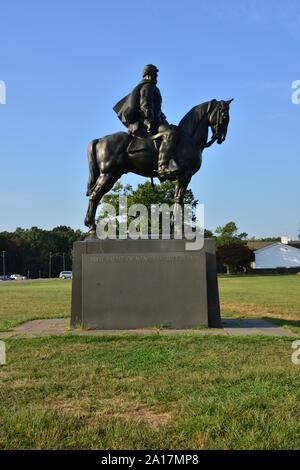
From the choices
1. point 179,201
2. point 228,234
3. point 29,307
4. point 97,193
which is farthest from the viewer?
point 228,234

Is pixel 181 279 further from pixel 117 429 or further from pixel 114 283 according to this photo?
pixel 117 429

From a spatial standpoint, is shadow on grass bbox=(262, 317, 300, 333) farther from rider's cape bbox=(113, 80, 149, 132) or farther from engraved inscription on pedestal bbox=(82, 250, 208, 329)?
rider's cape bbox=(113, 80, 149, 132)

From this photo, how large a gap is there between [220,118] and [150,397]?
20.9 ft

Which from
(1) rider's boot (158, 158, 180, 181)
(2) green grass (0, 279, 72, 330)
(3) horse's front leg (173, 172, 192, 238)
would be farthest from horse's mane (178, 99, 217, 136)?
(2) green grass (0, 279, 72, 330)

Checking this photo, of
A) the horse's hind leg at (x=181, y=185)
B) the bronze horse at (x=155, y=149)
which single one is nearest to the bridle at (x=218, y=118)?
the bronze horse at (x=155, y=149)

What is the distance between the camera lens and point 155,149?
9055 mm

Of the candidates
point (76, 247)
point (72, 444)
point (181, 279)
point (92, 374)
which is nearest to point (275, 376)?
point (92, 374)

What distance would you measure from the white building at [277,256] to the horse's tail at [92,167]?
87661 mm

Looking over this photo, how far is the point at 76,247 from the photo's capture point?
9.05 m

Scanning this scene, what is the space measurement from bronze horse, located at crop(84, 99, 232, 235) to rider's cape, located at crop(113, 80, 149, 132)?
0.24 m

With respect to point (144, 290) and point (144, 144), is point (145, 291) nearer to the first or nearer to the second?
point (144, 290)

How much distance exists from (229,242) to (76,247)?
68.8m

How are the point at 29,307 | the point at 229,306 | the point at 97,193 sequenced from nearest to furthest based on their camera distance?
1. the point at 97,193
2. the point at 29,307
3. the point at 229,306

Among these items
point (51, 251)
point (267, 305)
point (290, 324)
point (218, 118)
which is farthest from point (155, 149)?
point (51, 251)
